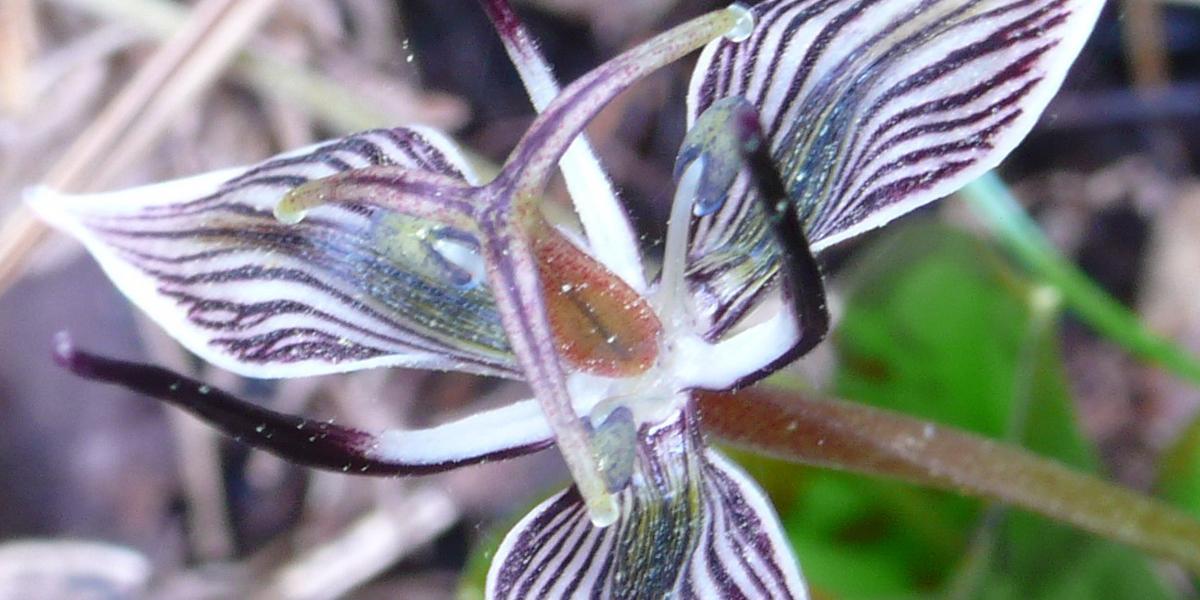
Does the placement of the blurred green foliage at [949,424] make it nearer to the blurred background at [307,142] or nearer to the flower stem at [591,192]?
the blurred background at [307,142]

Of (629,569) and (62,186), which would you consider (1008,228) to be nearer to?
(629,569)

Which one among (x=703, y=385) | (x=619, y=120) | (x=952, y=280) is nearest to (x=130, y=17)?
(x=619, y=120)

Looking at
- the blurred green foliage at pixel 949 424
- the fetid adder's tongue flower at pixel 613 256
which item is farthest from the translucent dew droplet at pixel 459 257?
the blurred green foliage at pixel 949 424

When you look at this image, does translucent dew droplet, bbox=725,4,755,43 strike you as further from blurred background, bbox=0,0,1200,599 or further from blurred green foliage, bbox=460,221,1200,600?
blurred background, bbox=0,0,1200,599

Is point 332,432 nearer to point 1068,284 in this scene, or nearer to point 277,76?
point 1068,284

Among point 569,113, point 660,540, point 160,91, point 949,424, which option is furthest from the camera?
point 160,91

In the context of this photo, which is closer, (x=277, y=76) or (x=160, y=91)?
(x=160, y=91)

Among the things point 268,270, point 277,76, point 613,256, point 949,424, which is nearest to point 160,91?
point 277,76
